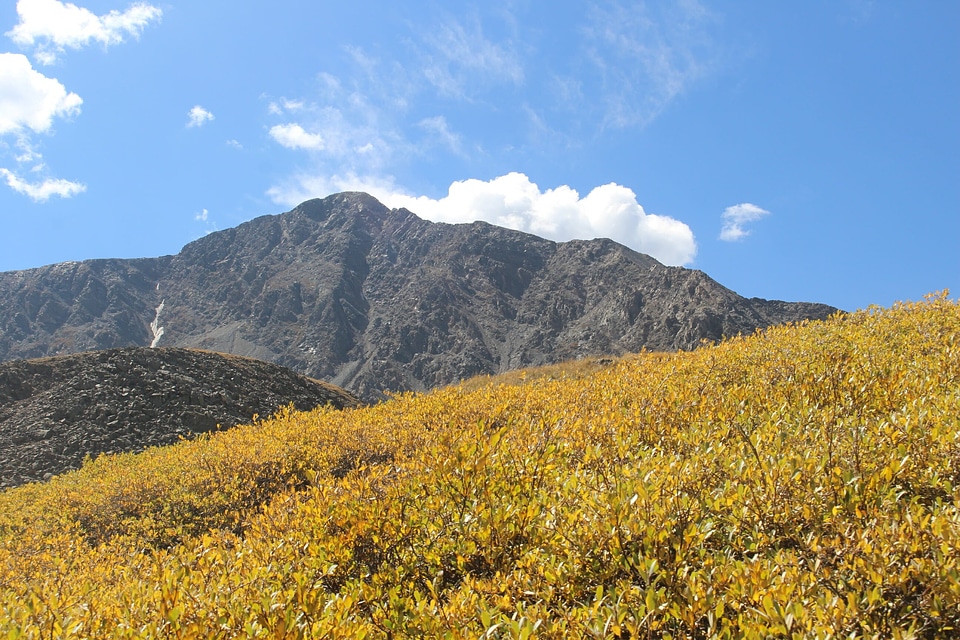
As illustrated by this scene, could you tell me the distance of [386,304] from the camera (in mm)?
167500

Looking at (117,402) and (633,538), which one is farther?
(117,402)

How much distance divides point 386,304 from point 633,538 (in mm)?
167125

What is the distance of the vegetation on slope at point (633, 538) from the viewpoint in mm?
2479

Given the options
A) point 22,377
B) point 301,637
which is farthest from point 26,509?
point 22,377

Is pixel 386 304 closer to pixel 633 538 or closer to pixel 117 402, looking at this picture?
pixel 117 402

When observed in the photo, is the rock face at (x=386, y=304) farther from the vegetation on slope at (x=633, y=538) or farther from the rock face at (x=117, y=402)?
the vegetation on slope at (x=633, y=538)

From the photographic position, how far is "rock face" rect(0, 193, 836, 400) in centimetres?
12912

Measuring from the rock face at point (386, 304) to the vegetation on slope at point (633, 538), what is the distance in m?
111

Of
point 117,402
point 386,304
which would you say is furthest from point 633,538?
point 386,304

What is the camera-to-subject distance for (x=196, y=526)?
27.8ft

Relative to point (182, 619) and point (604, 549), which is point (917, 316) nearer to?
point (604, 549)

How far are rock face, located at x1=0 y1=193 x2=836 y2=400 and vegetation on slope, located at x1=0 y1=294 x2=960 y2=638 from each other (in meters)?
111

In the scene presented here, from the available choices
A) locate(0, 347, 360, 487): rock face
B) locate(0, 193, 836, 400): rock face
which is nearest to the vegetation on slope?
locate(0, 347, 360, 487): rock face

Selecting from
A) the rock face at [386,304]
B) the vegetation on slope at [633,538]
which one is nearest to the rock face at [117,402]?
the vegetation on slope at [633,538]
